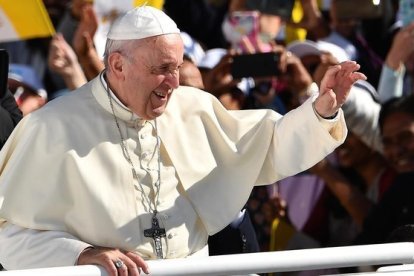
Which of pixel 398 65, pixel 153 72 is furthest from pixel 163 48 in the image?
pixel 398 65

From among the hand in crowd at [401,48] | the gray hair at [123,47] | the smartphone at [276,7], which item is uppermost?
the gray hair at [123,47]

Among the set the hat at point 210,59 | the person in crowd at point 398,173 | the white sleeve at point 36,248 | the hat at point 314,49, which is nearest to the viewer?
the white sleeve at point 36,248

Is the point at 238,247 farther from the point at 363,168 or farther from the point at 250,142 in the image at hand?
the point at 363,168

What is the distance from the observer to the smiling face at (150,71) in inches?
171

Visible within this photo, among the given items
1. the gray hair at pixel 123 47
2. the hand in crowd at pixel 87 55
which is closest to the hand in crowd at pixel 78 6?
the hand in crowd at pixel 87 55

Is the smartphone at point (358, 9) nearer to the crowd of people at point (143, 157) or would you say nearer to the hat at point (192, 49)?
the hat at point (192, 49)

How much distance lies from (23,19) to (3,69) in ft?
4.39

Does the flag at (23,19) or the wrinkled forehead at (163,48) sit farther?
the flag at (23,19)

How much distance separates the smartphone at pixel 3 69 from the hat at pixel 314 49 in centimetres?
246

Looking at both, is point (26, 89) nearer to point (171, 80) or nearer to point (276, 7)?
point (276, 7)

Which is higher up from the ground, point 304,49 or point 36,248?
point 36,248

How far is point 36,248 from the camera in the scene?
167 inches

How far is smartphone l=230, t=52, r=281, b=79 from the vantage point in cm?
673

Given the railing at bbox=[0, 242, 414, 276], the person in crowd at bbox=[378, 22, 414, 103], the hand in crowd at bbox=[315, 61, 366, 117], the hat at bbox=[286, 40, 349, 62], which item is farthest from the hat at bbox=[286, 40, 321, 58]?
the railing at bbox=[0, 242, 414, 276]
